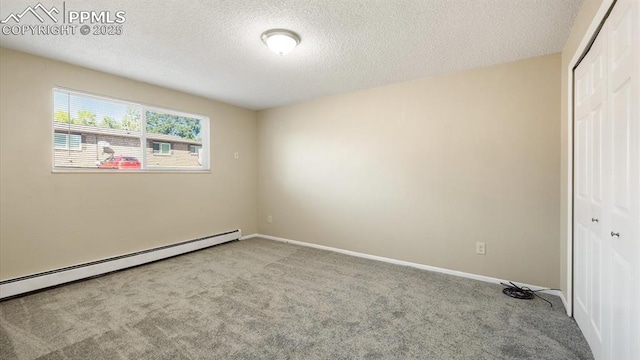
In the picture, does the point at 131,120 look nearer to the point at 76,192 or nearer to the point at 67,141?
the point at 67,141

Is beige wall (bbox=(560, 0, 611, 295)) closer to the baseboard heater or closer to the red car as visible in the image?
the baseboard heater

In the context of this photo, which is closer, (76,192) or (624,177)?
(624,177)

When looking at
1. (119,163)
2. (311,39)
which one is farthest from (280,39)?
(119,163)

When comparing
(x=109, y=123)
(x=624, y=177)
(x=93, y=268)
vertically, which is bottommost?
(x=93, y=268)

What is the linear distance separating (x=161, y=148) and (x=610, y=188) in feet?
14.8

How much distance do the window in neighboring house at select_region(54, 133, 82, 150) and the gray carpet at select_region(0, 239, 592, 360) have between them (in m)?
1.47

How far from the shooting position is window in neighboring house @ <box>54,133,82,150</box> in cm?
283

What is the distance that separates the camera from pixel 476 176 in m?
2.96

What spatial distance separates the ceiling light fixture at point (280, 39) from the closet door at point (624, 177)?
197 centimetres

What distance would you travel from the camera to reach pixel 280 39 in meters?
2.21

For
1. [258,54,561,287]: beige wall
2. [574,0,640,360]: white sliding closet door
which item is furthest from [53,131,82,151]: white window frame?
[574,0,640,360]: white sliding closet door

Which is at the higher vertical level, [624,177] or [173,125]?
[173,125]

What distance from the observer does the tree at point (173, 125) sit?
12.0ft

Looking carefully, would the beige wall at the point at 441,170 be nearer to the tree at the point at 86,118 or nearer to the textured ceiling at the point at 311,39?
the textured ceiling at the point at 311,39
